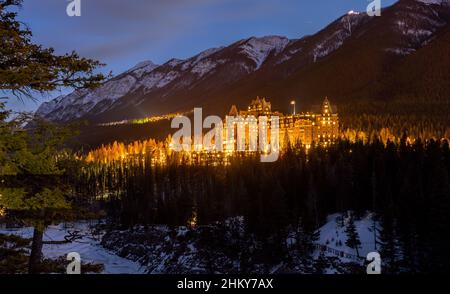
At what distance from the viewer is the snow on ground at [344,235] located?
68625 mm

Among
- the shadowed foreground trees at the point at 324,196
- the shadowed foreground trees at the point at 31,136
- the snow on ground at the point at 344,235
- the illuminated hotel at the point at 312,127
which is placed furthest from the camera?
the illuminated hotel at the point at 312,127

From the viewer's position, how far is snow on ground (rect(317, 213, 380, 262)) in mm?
68625

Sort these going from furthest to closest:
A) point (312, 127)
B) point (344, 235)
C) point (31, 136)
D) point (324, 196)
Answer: point (312, 127) → point (324, 196) → point (344, 235) → point (31, 136)

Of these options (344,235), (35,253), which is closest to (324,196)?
(344,235)

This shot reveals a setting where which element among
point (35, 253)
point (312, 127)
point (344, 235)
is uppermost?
point (312, 127)

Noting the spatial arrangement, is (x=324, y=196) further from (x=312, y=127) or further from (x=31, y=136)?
A: (x=31, y=136)

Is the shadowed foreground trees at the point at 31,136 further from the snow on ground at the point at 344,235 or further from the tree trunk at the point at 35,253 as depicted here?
the snow on ground at the point at 344,235

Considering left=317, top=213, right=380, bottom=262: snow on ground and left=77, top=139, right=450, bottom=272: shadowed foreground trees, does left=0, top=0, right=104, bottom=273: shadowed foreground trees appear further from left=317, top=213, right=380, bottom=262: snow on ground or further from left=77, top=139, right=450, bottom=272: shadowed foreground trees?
left=317, top=213, right=380, bottom=262: snow on ground

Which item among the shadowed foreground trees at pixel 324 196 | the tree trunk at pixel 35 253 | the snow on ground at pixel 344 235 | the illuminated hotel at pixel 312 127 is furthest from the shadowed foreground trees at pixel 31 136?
the illuminated hotel at pixel 312 127

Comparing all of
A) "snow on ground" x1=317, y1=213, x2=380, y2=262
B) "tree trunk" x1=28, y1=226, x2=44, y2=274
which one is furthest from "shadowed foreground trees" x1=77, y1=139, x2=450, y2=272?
"tree trunk" x1=28, y1=226, x2=44, y2=274

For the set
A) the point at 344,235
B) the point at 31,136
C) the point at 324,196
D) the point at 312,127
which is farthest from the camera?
the point at 312,127

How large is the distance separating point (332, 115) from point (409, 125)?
27.1 metres

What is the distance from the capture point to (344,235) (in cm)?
7350
